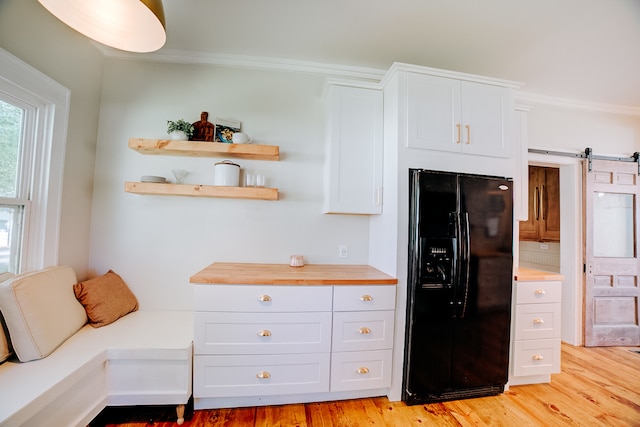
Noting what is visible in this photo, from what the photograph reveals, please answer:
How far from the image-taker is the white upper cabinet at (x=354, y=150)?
2145mm

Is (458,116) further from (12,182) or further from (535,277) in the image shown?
(12,182)

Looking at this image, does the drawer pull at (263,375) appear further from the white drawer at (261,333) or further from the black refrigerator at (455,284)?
the black refrigerator at (455,284)

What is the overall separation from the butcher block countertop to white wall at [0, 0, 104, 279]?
1.10m

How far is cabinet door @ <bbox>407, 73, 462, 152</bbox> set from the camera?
75.9 inches

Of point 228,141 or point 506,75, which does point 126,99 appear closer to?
point 228,141

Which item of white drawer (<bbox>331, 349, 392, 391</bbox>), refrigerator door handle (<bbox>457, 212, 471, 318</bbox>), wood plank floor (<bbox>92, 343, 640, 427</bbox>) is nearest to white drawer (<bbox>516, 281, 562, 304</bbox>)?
refrigerator door handle (<bbox>457, 212, 471, 318</bbox>)

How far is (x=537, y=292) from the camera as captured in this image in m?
2.08

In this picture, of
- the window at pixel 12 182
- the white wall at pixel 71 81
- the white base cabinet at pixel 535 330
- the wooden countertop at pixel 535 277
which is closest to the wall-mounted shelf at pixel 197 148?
the white wall at pixel 71 81

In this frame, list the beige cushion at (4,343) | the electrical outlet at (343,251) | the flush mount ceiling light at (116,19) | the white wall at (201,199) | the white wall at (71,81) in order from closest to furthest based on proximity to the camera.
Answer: the flush mount ceiling light at (116,19)
the beige cushion at (4,343)
the white wall at (71,81)
the white wall at (201,199)
the electrical outlet at (343,251)

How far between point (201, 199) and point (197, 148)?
47cm

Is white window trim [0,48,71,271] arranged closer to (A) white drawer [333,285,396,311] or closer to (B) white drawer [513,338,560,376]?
(A) white drawer [333,285,396,311]

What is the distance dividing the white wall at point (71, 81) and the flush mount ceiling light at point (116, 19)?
96 centimetres

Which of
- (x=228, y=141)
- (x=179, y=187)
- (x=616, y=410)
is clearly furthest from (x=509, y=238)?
(x=179, y=187)

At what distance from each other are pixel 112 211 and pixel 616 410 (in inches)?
167
